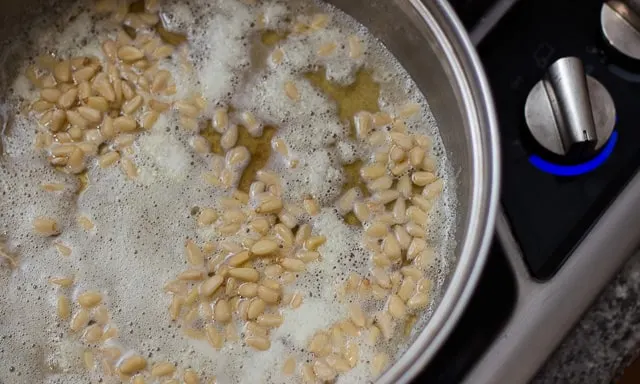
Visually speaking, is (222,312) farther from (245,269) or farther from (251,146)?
(251,146)

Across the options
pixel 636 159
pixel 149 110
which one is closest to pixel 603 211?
pixel 636 159

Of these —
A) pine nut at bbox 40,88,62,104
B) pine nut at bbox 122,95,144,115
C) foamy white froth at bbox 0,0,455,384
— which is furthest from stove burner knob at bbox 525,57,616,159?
pine nut at bbox 40,88,62,104

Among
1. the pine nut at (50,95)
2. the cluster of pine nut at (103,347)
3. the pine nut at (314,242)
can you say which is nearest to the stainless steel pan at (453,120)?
the pine nut at (314,242)

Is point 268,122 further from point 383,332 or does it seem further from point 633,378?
point 633,378

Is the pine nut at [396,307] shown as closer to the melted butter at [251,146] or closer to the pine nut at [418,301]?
the pine nut at [418,301]

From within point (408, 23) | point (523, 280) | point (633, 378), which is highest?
point (408, 23)

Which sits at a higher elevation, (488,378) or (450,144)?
(450,144)

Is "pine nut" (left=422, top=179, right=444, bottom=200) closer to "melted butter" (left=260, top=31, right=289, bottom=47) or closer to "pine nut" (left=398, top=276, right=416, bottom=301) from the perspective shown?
"pine nut" (left=398, top=276, right=416, bottom=301)
